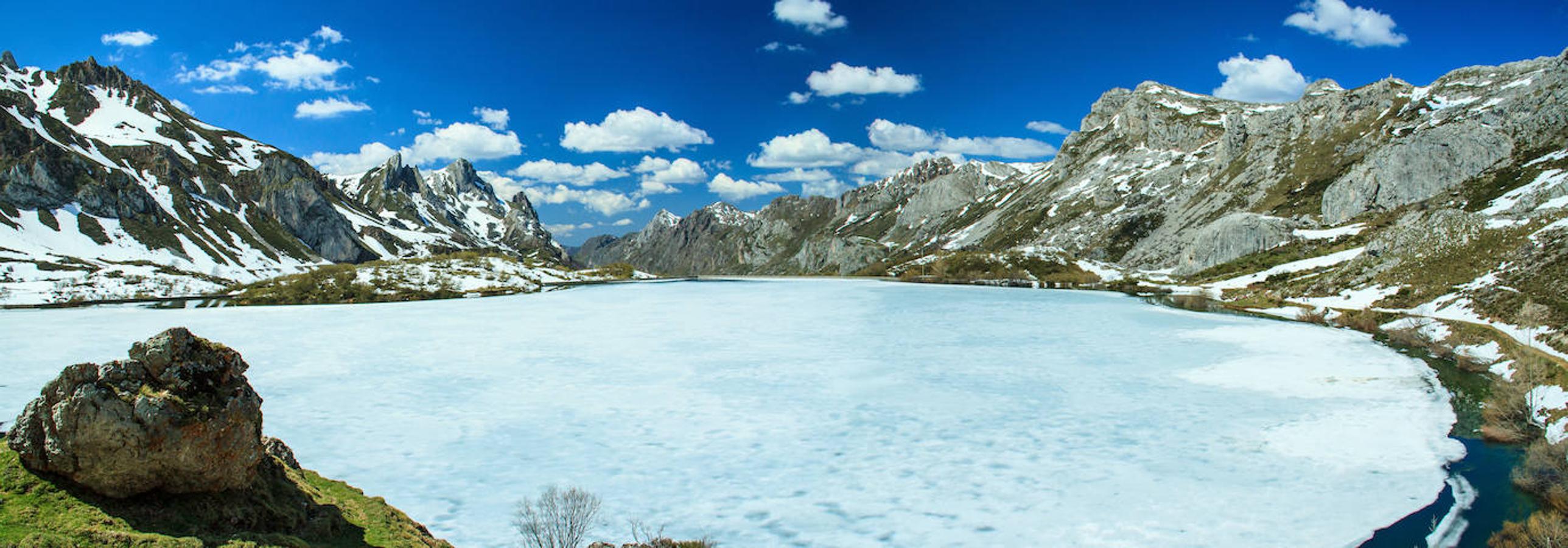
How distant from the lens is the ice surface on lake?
584 inches

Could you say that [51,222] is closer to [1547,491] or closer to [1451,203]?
[1547,491]

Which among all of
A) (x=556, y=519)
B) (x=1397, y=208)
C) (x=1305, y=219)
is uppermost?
(x=1397, y=208)

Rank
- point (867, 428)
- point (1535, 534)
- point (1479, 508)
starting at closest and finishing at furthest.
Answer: point (1535, 534) → point (1479, 508) → point (867, 428)

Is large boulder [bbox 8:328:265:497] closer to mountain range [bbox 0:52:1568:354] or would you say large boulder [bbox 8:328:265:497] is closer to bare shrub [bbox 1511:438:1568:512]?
bare shrub [bbox 1511:438:1568:512]

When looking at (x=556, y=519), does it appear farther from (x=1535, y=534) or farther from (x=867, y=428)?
(x=1535, y=534)

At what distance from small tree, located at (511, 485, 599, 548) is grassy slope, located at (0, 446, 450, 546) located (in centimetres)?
217

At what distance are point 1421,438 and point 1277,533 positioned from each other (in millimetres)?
12059

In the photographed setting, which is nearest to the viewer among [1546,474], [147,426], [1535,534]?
[147,426]

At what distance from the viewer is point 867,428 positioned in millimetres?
22047

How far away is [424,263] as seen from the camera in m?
121

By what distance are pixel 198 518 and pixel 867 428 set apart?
1704 centimetres

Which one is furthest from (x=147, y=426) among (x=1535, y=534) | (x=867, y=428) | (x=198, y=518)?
(x=1535, y=534)

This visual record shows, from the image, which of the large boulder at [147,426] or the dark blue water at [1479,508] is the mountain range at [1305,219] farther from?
the large boulder at [147,426]

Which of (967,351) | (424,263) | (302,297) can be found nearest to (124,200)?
(424,263)
